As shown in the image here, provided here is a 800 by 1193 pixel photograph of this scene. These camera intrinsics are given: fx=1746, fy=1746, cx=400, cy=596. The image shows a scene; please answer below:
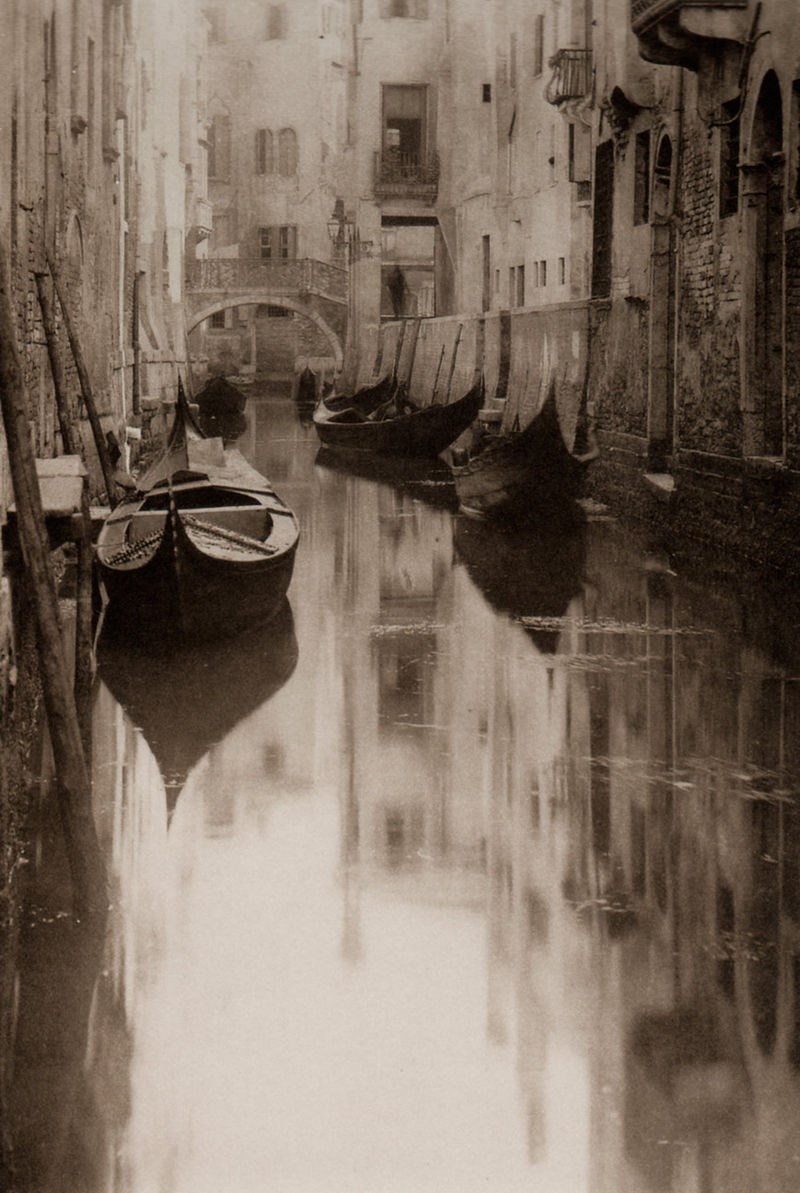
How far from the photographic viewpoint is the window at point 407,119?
129ft

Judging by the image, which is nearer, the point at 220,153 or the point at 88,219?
the point at 88,219

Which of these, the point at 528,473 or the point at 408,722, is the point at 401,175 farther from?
the point at 408,722

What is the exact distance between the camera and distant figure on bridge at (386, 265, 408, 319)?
4372 centimetres

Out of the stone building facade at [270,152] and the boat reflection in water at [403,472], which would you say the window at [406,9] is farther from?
the boat reflection in water at [403,472]

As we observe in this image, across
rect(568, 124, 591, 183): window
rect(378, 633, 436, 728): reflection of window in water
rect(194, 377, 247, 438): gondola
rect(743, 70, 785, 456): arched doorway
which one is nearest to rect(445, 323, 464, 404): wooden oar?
rect(568, 124, 591, 183): window

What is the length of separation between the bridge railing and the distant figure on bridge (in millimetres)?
1249

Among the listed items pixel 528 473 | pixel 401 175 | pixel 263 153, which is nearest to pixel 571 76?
pixel 528 473

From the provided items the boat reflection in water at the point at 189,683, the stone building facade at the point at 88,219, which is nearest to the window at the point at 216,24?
the stone building facade at the point at 88,219

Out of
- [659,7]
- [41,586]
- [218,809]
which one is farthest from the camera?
[659,7]

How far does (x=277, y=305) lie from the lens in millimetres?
43906

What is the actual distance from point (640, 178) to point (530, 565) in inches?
194

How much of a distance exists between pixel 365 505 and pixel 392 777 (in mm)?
11913

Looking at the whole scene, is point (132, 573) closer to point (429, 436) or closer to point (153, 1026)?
point (153, 1026)

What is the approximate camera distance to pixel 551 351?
68.1ft
